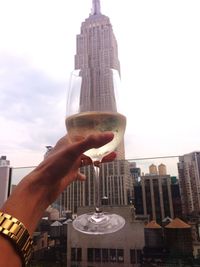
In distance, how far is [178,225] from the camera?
446cm

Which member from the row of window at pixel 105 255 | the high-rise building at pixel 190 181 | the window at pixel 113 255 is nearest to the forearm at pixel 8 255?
the high-rise building at pixel 190 181

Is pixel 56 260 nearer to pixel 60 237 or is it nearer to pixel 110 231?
pixel 60 237

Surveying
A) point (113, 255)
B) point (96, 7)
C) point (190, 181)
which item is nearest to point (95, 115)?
point (190, 181)

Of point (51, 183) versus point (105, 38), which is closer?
point (51, 183)

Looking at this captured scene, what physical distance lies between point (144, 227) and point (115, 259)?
125 cm

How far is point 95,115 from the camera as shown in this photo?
14.1 inches

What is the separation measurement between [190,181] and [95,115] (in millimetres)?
3372

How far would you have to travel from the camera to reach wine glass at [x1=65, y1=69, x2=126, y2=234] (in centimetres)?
36

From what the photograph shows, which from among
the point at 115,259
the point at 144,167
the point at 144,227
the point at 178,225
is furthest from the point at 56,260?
the point at 144,167

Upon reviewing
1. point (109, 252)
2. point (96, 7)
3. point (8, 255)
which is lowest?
point (109, 252)

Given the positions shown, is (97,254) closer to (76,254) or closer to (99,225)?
(76,254)

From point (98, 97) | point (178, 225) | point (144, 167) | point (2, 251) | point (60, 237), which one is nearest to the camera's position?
point (2, 251)

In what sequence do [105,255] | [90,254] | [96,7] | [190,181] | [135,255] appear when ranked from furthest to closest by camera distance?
[96,7]
[105,255]
[90,254]
[135,255]
[190,181]

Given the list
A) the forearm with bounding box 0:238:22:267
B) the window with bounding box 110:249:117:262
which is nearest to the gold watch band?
the forearm with bounding box 0:238:22:267
